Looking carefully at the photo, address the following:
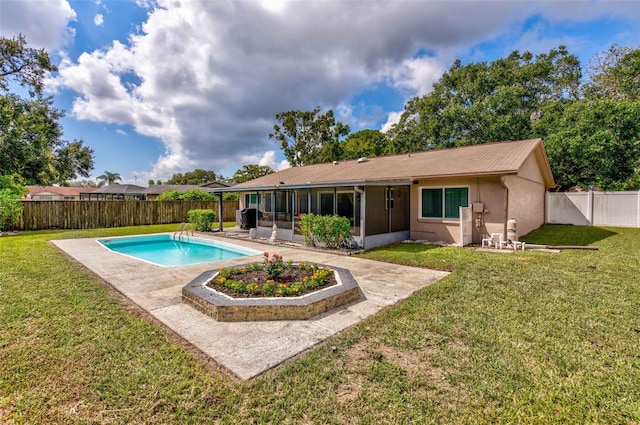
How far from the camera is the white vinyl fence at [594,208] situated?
1402 centimetres

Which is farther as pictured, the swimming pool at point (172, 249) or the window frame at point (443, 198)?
the swimming pool at point (172, 249)

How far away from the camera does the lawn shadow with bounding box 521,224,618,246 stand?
1094 centimetres

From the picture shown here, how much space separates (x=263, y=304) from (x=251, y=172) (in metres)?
48.5

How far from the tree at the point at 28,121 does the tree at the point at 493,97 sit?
2652 cm

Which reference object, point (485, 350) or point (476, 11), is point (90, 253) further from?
point (476, 11)

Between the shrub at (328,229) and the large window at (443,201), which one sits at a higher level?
the large window at (443,201)

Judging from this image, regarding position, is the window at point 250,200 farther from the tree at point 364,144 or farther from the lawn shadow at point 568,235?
the tree at point 364,144

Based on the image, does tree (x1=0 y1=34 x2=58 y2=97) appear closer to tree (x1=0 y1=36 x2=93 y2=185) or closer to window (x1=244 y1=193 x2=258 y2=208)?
tree (x1=0 y1=36 x2=93 y2=185)

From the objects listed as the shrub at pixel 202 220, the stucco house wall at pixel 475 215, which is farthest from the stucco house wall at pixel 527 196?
the shrub at pixel 202 220

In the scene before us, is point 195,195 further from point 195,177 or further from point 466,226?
point 195,177

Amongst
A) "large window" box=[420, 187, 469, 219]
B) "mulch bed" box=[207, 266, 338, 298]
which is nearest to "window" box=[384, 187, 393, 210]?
"large window" box=[420, 187, 469, 219]

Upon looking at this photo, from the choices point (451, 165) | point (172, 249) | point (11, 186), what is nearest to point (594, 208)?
point (451, 165)

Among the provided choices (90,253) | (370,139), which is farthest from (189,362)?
(370,139)

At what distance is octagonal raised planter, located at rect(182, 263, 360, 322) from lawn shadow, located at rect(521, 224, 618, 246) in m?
9.88
